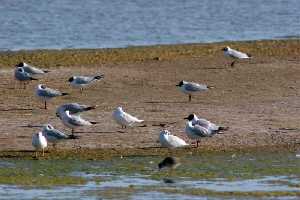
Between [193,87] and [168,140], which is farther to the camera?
[193,87]

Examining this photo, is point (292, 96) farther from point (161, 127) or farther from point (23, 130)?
point (23, 130)

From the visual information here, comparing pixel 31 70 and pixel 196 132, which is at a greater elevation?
pixel 196 132

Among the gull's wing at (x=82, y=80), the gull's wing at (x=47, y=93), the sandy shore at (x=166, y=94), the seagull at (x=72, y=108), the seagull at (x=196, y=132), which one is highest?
the seagull at (x=196, y=132)

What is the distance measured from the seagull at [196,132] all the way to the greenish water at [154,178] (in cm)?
54

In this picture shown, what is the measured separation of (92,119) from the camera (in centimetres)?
2292

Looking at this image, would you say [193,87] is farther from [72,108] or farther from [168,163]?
[168,163]

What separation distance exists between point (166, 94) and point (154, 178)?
25.3ft

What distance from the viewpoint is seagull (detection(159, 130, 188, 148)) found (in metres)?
20.0

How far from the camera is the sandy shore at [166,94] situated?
21.4 m

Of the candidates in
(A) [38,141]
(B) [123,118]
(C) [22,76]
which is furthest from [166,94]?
(A) [38,141]

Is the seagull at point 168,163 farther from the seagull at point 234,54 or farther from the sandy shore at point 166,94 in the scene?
the seagull at point 234,54

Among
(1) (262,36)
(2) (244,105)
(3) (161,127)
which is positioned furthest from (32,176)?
(1) (262,36)

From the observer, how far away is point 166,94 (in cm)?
2580

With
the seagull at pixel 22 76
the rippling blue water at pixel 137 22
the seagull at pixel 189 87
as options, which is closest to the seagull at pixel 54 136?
the seagull at pixel 189 87
